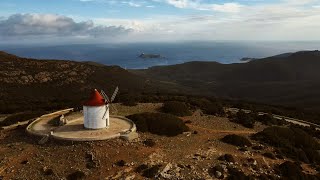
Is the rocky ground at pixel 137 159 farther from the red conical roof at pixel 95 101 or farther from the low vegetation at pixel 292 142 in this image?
the red conical roof at pixel 95 101

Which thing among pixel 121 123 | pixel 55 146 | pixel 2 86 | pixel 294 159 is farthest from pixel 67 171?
pixel 2 86

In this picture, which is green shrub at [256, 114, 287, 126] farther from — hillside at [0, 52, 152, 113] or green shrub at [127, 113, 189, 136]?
hillside at [0, 52, 152, 113]

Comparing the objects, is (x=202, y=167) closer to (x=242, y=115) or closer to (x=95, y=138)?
(x=95, y=138)

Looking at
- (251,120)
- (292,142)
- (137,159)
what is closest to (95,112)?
(137,159)

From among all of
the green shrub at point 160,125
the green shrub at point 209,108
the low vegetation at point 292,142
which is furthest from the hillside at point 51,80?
the low vegetation at point 292,142

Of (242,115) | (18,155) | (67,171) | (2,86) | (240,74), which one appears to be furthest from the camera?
(240,74)

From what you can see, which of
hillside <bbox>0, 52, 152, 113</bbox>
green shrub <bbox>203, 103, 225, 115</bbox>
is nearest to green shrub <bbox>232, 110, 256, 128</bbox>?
green shrub <bbox>203, 103, 225, 115</bbox>

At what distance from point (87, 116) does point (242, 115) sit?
17863mm

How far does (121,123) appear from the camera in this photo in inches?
1366

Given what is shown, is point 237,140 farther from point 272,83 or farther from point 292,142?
point 272,83

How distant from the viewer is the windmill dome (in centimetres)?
3212

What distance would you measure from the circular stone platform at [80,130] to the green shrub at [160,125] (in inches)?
34.2

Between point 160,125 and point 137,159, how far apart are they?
6.73 meters

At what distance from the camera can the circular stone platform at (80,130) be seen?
30.2 m
